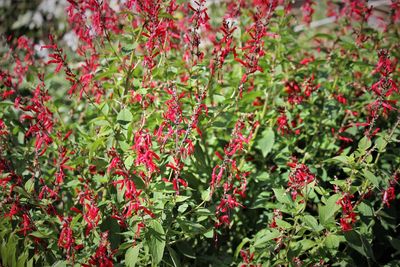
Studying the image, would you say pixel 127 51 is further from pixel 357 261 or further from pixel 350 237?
pixel 357 261

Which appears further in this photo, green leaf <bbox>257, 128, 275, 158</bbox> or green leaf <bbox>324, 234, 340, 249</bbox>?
green leaf <bbox>257, 128, 275, 158</bbox>

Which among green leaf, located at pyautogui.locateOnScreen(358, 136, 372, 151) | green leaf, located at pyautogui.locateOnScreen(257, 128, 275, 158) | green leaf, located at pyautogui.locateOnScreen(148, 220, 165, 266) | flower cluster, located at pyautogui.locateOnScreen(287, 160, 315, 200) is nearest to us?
green leaf, located at pyautogui.locateOnScreen(148, 220, 165, 266)

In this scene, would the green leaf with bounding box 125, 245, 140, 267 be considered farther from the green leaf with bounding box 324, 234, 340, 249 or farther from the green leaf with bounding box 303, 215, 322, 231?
the green leaf with bounding box 324, 234, 340, 249

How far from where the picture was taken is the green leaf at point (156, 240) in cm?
201

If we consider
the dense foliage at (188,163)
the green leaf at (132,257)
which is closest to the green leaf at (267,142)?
the dense foliage at (188,163)

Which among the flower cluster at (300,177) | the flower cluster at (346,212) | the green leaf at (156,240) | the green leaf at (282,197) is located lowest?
the green leaf at (156,240)

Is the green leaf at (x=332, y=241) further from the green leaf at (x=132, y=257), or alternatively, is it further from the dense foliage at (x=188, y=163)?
the green leaf at (x=132, y=257)

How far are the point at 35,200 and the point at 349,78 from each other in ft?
8.72

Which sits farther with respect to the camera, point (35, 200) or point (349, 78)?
point (349, 78)

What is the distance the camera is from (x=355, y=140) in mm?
3459

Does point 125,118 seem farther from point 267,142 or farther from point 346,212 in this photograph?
point 346,212

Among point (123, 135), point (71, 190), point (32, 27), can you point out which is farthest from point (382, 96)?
point (32, 27)

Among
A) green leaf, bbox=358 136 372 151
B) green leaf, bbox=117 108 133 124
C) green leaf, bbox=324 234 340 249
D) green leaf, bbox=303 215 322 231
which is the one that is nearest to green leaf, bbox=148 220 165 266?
green leaf, bbox=117 108 133 124

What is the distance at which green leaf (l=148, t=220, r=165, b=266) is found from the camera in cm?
201
